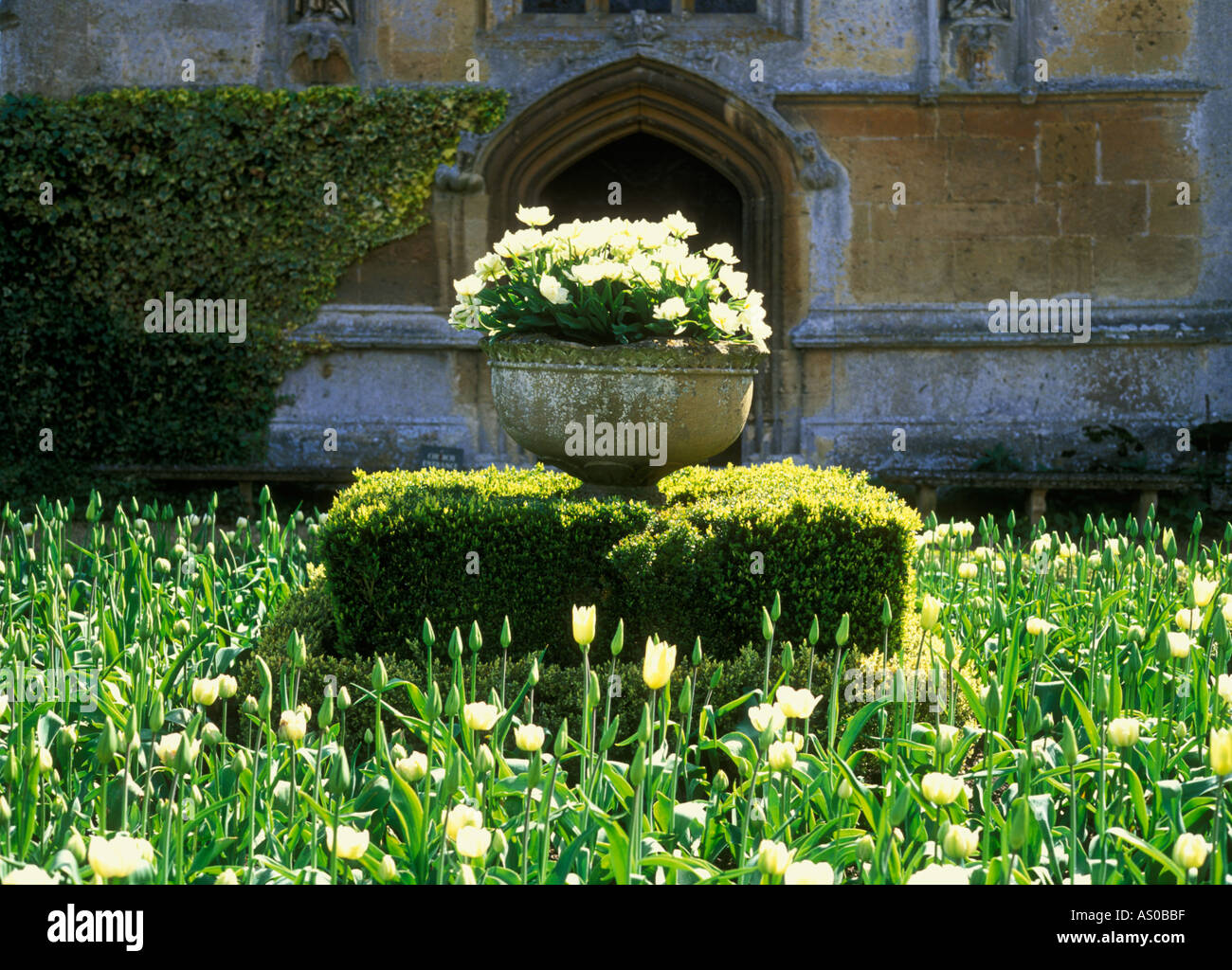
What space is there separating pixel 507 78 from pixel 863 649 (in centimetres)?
623

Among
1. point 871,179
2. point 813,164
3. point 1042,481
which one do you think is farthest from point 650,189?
point 1042,481

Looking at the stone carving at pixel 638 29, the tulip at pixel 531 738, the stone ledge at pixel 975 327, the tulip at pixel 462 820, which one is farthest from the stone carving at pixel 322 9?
the tulip at pixel 462 820

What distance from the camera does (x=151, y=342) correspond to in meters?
8.54

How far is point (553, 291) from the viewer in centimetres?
397

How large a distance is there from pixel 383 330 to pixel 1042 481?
478 cm

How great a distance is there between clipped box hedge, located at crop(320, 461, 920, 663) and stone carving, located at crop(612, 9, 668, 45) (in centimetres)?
565

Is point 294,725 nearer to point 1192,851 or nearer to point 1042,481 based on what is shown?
point 1192,851

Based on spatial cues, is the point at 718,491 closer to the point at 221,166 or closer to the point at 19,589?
the point at 19,589

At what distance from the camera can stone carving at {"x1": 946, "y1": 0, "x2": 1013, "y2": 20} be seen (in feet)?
27.6

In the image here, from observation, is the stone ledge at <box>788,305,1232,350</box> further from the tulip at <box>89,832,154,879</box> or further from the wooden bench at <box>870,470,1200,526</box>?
the tulip at <box>89,832,154,879</box>

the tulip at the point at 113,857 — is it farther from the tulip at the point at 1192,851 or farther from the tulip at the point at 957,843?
the tulip at the point at 1192,851

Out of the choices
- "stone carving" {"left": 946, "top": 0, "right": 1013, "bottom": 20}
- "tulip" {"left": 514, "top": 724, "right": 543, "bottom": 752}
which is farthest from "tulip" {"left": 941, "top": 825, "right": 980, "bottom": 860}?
"stone carving" {"left": 946, "top": 0, "right": 1013, "bottom": 20}

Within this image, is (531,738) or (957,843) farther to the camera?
(531,738)
